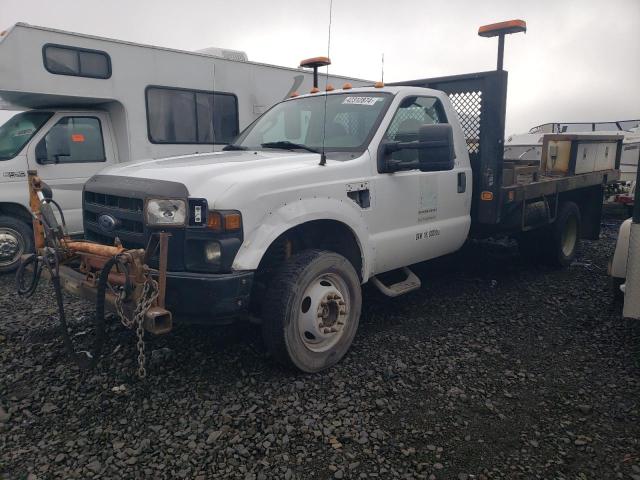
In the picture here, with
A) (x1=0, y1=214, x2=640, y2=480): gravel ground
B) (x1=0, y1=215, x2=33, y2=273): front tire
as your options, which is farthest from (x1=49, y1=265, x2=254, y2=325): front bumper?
(x1=0, y1=215, x2=33, y2=273): front tire

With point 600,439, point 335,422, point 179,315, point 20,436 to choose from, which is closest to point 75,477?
point 20,436

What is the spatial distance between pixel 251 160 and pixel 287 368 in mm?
1528

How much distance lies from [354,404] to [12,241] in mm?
5341

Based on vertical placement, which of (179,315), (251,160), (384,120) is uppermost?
(384,120)

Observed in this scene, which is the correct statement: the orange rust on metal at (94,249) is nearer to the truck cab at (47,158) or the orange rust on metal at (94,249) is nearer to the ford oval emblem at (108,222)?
the ford oval emblem at (108,222)

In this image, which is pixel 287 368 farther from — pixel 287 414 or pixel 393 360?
pixel 393 360

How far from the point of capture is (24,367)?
12.5 feet

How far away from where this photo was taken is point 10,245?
6621mm

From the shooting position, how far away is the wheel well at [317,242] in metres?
3.80

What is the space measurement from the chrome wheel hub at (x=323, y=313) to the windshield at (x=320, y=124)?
1172mm

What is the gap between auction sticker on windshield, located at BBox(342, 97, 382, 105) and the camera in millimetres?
4582

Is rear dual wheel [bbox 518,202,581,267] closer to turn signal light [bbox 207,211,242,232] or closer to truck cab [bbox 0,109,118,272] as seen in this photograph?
turn signal light [bbox 207,211,242,232]

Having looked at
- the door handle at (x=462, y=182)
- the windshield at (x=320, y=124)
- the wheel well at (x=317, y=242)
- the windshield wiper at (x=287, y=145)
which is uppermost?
the windshield at (x=320, y=124)

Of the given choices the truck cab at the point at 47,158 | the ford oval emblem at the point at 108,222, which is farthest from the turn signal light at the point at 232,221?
the truck cab at the point at 47,158
